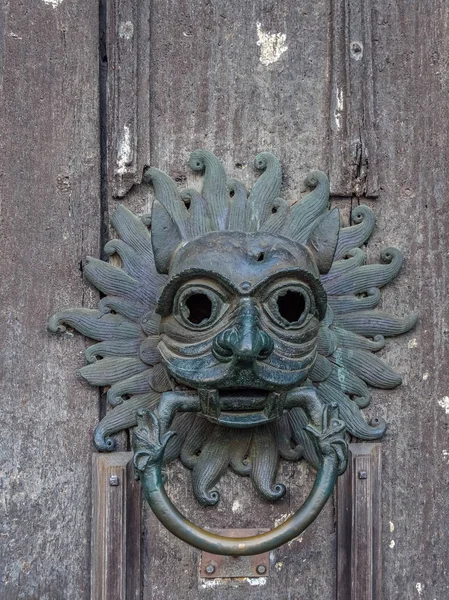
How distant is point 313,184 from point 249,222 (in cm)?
10

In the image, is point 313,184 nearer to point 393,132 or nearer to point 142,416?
point 393,132

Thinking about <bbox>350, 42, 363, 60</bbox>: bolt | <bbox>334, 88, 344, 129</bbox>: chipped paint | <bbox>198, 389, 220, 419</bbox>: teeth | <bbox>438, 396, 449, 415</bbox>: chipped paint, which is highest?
<bbox>350, 42, 363, 60</bbox>: bolt

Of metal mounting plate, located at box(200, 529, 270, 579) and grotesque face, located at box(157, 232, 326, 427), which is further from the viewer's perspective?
metal mounting plate, located at box(200, 529, 270, 579)

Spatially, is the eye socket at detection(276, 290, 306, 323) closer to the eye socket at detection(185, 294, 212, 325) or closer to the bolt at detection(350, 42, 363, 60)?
the eye socket at detection(185, 294, 212, 325)

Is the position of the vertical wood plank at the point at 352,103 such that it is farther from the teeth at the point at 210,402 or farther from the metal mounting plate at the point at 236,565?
the metal mounting plate at the point at 236,565

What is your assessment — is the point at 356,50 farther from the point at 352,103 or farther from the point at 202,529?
the point at 202,529

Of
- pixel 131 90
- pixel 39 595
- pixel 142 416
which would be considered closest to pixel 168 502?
pixel 142 416

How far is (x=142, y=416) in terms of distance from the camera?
1.02 m

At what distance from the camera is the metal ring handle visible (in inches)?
38.2

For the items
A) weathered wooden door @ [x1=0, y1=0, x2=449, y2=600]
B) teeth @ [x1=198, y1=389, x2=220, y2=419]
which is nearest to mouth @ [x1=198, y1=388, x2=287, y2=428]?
teeth @ [x1=198, y1=389, x2=220, y2=419]

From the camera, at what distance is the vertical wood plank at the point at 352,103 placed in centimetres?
117

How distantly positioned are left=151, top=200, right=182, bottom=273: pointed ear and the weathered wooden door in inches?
5.0

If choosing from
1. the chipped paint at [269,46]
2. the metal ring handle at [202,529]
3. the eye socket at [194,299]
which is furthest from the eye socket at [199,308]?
the chipped paint at [269,46]

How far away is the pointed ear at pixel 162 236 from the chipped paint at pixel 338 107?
0.91ft
